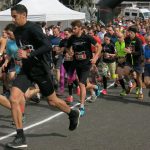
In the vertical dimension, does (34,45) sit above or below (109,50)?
above

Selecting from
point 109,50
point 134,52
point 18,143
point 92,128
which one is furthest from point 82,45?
point 18,143

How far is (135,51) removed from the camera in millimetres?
9602

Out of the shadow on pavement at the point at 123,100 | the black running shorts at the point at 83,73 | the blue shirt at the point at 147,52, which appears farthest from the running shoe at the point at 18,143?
the blue shirt at the point at 147,52

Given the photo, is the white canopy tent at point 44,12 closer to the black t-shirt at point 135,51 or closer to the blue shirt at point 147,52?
the black t-shirt at point 135,51

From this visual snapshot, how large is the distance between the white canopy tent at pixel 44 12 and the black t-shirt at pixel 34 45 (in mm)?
12292

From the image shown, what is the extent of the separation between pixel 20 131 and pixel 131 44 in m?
4.77

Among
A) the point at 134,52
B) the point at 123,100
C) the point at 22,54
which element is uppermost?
the point at 22,54

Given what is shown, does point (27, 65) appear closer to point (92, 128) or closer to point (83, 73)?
point (92, 128)

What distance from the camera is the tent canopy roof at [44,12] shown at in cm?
1795

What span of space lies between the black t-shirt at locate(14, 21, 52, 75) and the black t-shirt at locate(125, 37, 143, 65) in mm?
4189

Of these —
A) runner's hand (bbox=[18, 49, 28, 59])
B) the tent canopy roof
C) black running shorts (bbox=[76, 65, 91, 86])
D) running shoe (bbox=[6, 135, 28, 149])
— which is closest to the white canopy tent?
the tent canopy roof

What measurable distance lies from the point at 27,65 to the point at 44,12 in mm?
12755

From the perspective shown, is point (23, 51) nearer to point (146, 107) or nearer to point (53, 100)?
point (53, 100)

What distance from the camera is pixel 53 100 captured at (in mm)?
5797
